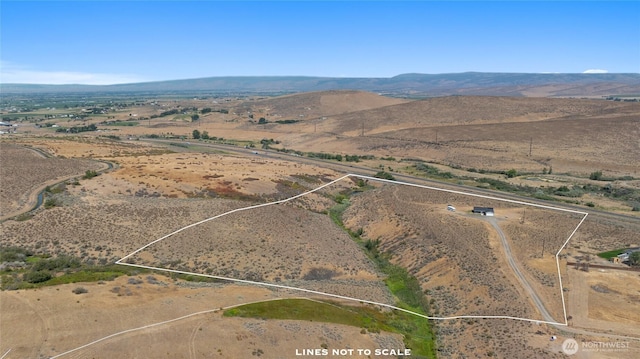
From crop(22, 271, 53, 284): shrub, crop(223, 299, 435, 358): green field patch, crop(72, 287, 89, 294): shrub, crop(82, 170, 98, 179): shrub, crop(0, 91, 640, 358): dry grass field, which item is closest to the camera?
crop(0, 91, 640, 358): dry grass field

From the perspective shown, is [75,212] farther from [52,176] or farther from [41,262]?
[52,176]

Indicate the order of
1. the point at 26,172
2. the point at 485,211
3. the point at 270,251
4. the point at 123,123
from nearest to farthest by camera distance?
the point at 270,251 < the point at 485,211 < the point at 26,172 < the point at 123,123

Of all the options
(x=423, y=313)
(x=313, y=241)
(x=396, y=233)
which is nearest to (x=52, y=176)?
(x=313, y=241)

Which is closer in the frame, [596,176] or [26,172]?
[26,172]

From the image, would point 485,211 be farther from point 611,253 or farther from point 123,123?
point 123,123

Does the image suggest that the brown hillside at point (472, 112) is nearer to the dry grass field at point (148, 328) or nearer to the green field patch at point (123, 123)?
the green field patch at point (123, 123)

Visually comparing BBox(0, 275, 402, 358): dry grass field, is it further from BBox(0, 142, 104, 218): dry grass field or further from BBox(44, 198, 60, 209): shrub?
BBox(0, 142, 104, 218): dry grass field

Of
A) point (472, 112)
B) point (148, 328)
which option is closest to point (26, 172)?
point (148, 328)

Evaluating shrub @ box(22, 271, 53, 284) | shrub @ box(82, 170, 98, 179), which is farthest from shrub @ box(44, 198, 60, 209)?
shrub @ box(22, 271, 53, 284)

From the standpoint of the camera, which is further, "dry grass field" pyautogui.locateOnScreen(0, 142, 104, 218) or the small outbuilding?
"dry grass field" pyautogui.locateOnScreen(0, 142, 104, 218)

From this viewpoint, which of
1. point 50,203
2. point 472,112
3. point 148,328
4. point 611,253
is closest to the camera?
point 148,328

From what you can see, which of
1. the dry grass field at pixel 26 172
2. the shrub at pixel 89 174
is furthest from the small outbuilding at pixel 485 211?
the shrub at pixel 89 174
